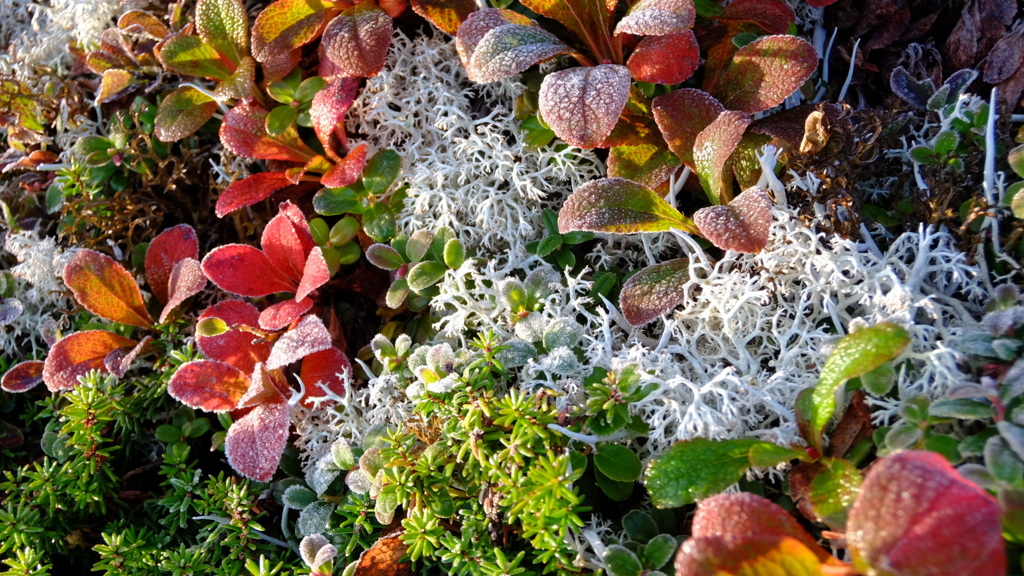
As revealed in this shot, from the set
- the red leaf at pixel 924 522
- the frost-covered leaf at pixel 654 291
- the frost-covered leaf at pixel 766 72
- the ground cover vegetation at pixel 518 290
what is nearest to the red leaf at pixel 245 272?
the ground cover vegetation at pixel 518 290

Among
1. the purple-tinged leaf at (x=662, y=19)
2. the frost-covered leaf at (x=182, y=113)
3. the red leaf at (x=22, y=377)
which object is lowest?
the red leaf at (x=22, y=377)

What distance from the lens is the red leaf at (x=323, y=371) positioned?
1318 mm

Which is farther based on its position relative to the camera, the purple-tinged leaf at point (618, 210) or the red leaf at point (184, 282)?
the red leaf at point (184, 282)

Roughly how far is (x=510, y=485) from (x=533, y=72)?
33.3 inches

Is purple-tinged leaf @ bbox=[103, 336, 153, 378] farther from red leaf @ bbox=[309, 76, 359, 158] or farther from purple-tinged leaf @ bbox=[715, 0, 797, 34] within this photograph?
purple-tinged leaf @ bbox=[715, 0, 797, 34]

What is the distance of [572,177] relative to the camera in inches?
53.7

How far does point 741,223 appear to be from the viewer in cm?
103

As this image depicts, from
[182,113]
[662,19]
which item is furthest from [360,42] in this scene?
[662,19]

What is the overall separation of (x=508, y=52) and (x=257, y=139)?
2.02 feet

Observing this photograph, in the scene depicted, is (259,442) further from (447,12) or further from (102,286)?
(447,12)

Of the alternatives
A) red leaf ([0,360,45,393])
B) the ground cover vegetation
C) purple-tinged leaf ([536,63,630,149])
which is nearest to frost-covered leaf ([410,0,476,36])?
the ground cover vegetation

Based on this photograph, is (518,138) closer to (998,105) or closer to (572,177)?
(572,177)

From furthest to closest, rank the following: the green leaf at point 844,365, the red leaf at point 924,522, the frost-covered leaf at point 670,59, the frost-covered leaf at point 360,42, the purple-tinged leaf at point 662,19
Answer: the frost-covered leaf at point 360,42 < the frost-covered leaf at point 670,59 < the purple-tinged leaf at point 662,19 < the green leaf at point 844,365 < the red leaf at point 924,522

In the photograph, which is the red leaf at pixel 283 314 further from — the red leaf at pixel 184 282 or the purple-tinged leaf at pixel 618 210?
the purple-tinged leaf at pixel 618 210
